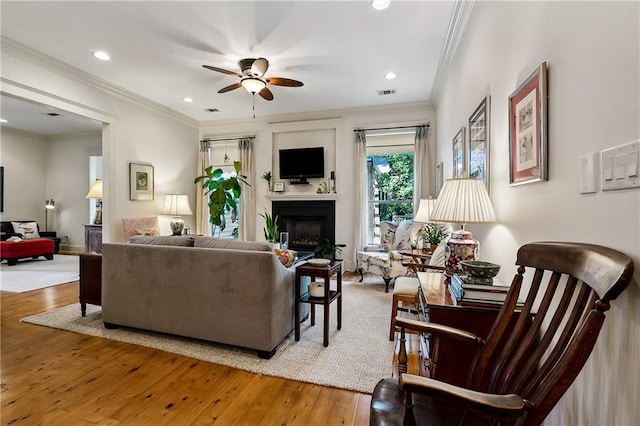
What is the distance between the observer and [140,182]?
16.2ft

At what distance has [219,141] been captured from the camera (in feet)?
20.7

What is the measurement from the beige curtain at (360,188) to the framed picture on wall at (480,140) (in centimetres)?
283

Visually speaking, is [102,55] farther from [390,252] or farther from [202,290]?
[390,252]

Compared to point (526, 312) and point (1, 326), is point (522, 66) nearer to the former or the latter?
point (526, 312)

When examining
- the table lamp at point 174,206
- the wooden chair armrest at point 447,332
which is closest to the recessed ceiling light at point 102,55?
the table lamp at point 174,206

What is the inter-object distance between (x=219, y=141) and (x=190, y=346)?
479 centimetres

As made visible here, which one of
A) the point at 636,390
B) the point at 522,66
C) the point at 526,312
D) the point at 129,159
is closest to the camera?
the point at 636,390

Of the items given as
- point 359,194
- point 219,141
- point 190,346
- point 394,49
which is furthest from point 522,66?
point 219,141

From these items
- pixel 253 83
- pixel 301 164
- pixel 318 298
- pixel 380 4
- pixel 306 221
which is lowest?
pixel 318 298

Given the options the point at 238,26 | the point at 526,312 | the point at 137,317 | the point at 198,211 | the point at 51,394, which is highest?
the point at 238,26

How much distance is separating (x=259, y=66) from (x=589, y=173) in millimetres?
3294

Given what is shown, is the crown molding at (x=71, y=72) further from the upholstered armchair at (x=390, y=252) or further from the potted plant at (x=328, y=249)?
the upholstered armchair at (x=390, y=252)

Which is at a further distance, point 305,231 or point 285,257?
point 305,231

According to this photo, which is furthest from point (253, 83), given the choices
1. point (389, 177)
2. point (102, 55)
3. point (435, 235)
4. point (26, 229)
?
point (26, 229)
